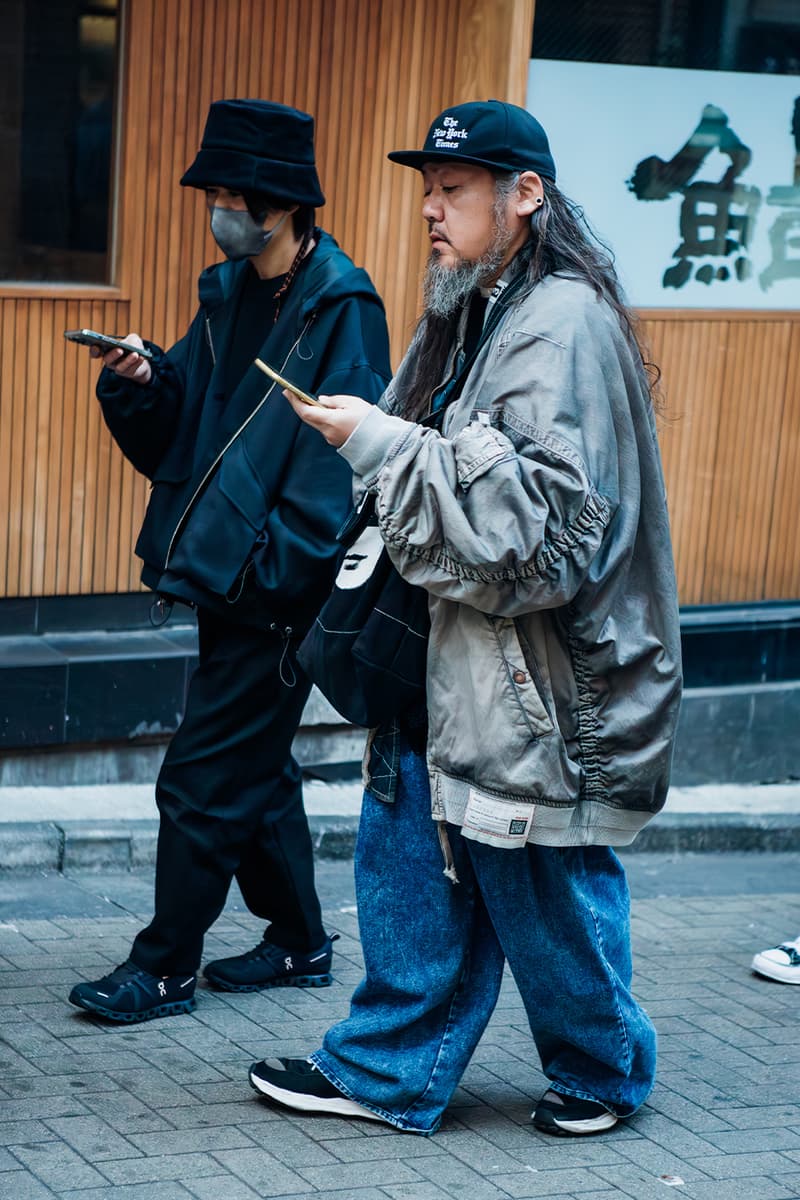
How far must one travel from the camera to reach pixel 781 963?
5.16m

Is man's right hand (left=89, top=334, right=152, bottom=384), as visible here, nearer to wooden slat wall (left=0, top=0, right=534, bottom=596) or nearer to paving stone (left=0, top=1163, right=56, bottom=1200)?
wooden slat wall (left=0, top=0, right=534, bottom=596)

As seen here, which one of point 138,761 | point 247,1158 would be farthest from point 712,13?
point 247,1158

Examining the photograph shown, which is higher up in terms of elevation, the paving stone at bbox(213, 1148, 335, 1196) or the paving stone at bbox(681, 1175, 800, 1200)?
the paving stone at bbox(213, 1148, 335, 1196)

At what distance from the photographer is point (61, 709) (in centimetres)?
592

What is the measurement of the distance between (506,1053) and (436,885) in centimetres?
82

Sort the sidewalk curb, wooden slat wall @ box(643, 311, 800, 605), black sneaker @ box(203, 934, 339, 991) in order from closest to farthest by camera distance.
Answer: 1. black sneaker @ box(203, 934, 339, 991)
2. the sidewalk curb
3. wooden slat wall @ box(643, 311, 800, 605)

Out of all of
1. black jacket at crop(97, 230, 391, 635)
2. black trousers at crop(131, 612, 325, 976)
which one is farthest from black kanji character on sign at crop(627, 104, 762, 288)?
black trousers at crop(131, 612, 325, 976)

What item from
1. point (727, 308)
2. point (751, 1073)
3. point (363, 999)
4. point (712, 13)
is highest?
point (712, 13)

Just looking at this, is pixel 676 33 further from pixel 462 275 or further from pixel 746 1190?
pixel 746 1190

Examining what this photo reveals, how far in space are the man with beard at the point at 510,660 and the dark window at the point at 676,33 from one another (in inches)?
119

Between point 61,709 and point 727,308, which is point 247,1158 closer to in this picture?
point 61,709

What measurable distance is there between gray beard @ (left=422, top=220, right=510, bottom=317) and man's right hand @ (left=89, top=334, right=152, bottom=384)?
89cm

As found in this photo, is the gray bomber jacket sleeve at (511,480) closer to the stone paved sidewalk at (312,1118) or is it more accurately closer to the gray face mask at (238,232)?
the gray face mask at (238,232)

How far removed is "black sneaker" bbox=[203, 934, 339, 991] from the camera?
15.4 feet
